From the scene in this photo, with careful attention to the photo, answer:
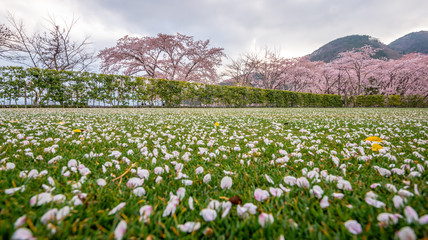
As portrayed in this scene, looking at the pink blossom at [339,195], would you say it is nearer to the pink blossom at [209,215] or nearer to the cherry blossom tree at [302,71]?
the pink blossom at [209,215]

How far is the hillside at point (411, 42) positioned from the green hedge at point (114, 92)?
48122 millimetres

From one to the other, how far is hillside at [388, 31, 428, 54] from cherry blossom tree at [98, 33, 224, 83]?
60.4 metres

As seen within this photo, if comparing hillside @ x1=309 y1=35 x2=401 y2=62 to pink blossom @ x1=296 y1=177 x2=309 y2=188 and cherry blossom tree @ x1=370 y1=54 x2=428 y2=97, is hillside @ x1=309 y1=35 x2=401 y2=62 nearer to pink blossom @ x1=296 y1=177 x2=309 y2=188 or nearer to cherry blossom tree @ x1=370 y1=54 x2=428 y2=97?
cherry blossom tree @ x1=370 y1=54 x2=428 y2=97

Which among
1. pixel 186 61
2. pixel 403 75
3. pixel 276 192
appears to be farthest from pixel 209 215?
pixel 403 75

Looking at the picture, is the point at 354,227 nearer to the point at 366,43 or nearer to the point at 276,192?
the point at 276,192

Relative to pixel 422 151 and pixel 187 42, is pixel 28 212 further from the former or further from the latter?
pixel 187 42

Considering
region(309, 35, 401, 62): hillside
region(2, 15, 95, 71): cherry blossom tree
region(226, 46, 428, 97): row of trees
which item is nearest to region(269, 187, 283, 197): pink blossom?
region(2, 15, 95, 71): cherry blossom tree

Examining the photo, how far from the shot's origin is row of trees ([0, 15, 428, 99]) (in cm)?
1783

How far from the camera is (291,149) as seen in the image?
79.4 inches

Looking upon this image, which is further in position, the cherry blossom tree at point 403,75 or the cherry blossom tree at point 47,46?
the cherry blossom tree at point 403,75

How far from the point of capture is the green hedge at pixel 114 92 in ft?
31.5

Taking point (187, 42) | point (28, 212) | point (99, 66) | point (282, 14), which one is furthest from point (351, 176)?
point (99, 66)

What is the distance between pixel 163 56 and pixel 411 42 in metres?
76.8

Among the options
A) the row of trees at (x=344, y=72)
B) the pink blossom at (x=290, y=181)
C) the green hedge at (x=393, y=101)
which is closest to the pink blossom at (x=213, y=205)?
the pink blossom at (x=290, y=181)
